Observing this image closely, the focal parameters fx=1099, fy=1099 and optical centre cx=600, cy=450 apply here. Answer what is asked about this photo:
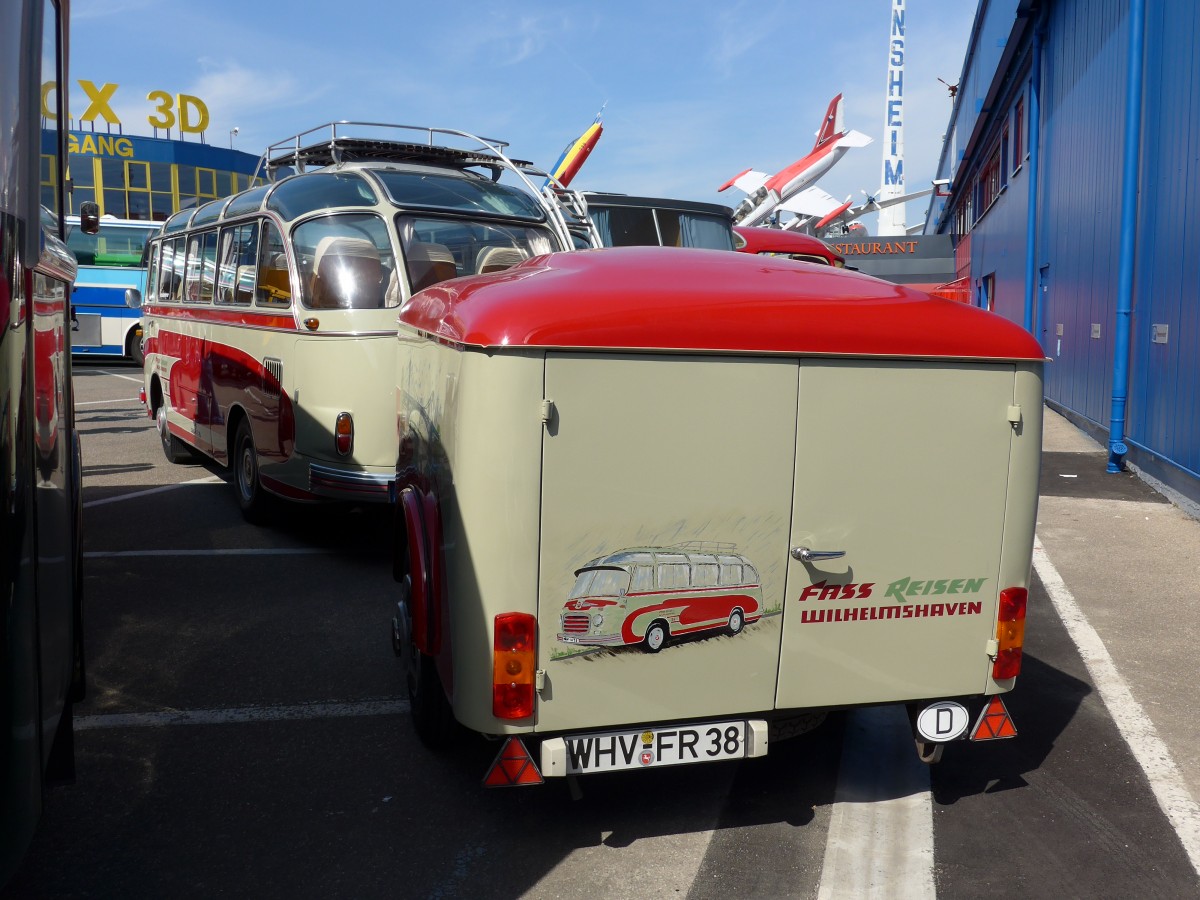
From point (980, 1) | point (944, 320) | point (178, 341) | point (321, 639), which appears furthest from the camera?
point (980, 1)

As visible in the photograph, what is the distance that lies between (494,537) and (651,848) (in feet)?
3.88

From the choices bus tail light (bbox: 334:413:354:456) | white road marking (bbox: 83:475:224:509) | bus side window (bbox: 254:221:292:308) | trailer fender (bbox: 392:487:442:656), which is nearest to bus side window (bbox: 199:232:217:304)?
bus side window (bbox: 254:221:292:308)

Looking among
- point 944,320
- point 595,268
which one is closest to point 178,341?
point 595,268

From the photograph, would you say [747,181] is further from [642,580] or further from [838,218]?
[642,580]

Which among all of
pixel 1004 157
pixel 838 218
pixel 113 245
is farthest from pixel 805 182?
pixel 113 245

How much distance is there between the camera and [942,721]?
12.4ft

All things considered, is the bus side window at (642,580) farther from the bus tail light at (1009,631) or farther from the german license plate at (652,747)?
the bus tail light at (1009,631)

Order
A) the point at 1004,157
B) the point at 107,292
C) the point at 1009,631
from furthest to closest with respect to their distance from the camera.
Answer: the point at 1004,157 < the point at 107,292 < the point at 1009,631

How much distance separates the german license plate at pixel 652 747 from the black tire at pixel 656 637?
281 millimetres

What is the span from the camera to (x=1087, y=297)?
48.6ft

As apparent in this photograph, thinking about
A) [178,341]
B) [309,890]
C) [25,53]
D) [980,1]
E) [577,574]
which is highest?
[980,1]

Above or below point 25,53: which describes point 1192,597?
below

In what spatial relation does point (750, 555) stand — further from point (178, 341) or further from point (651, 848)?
point (178, 341)

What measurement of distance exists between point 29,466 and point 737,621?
2082 mm
